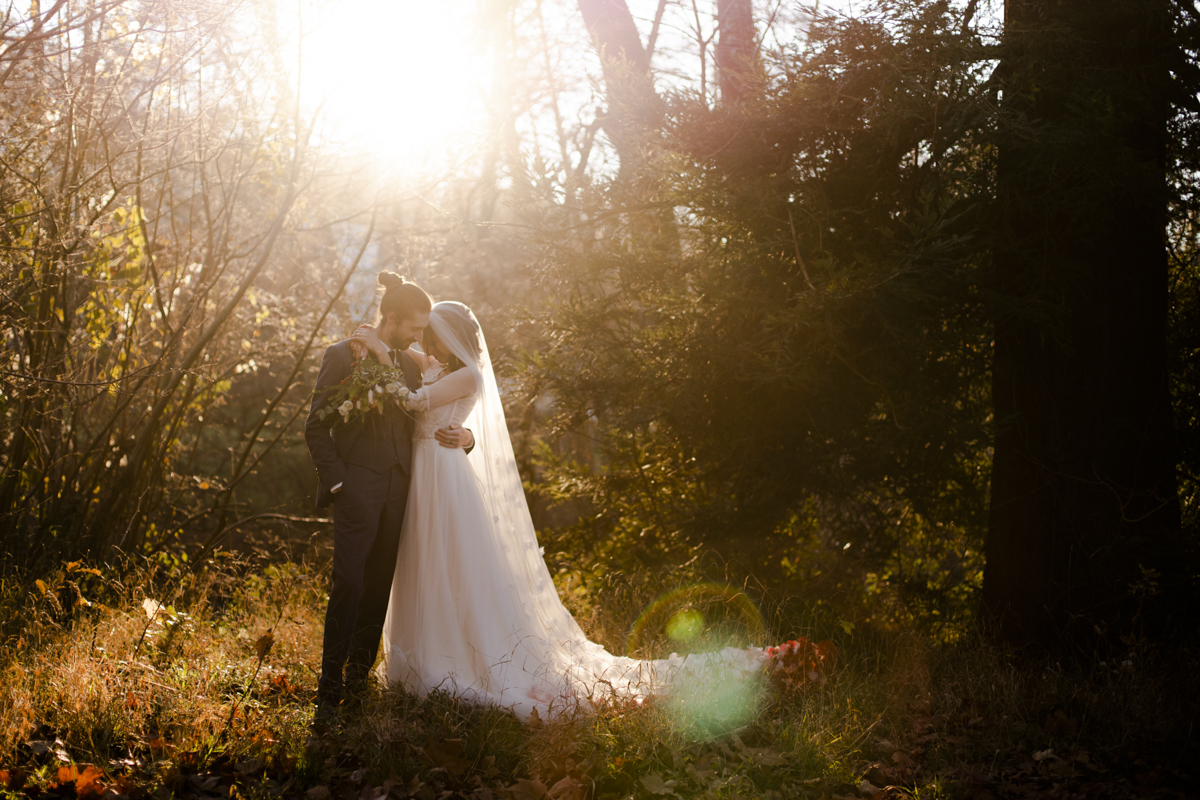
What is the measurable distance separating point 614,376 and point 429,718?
117 inches

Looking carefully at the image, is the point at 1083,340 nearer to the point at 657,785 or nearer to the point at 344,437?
the point at 657,785

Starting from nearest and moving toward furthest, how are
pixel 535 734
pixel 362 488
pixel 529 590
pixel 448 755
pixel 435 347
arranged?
pixel 448 755 < pixel 535 734 < pixel 362 488 < pixel 529 590 < pixel 435 347

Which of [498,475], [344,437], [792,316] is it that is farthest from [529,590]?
[792,316]

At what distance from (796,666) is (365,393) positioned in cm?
264

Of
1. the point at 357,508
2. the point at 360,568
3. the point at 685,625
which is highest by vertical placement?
the point at 357,508

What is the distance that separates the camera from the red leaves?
13.7 feet

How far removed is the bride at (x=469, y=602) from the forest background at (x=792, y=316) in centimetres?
78


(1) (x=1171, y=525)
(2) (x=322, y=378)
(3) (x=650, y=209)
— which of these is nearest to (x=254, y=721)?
(2) (x=322, y=378)

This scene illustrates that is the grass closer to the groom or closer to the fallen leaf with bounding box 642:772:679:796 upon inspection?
the fallen leaf with bounding box 642:772:679:796

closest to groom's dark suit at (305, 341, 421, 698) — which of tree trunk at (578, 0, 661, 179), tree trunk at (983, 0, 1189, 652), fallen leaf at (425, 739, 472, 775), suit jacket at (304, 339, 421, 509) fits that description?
suit jacket at (304, 339, 421, 509)

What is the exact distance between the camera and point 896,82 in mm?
4785

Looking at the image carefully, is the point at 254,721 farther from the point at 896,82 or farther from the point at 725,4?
the point at 725,4

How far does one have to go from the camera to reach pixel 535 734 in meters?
3.58

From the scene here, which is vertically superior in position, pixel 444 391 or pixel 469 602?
pixel 444 391
